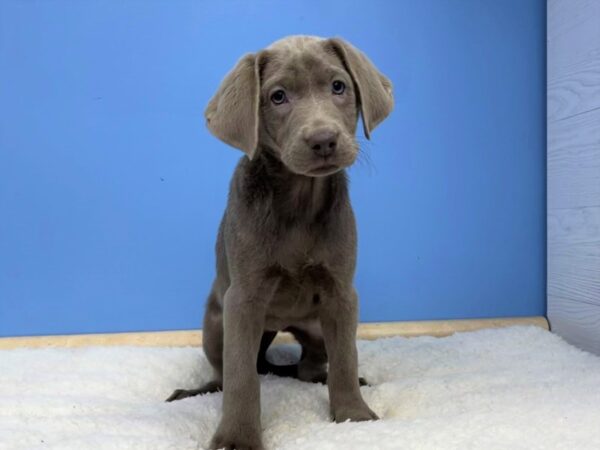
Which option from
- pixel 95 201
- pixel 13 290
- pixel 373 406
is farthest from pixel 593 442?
pixel 13 290

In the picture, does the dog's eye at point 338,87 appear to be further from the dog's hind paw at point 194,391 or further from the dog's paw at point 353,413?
the dog's hind paw at point 194,391

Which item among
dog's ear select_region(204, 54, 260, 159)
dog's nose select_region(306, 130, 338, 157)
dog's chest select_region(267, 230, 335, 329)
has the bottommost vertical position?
dog's chest select_region(267, 230, 335, 329)

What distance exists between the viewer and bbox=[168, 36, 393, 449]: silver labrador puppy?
1534 millimetres

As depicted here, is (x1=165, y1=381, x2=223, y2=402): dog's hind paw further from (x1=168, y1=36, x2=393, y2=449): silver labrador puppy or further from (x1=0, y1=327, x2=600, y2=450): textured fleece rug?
(x1=168, y1=36, x2=393, y2=449): silver labrador puppy

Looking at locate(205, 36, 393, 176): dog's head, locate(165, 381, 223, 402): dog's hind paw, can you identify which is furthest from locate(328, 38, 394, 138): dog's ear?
locate(165, 381, 223, 402): dog's hind paw

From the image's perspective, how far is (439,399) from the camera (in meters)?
1.83

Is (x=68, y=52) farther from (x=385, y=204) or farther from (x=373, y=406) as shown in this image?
(x=373, y=406)

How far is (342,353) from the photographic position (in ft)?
5.69

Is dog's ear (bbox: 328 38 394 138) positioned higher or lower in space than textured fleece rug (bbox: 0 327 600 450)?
higher

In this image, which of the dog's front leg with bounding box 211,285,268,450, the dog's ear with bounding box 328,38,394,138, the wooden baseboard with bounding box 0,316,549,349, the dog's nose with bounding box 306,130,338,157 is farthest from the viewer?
the wooden baseboard with bounding box 0,316,549,349

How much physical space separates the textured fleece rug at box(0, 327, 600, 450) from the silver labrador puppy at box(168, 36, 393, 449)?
183mm

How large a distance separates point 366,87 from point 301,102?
0.73 feet

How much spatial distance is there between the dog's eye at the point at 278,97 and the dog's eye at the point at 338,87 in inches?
5.7

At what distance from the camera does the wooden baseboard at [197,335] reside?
8.93ft
